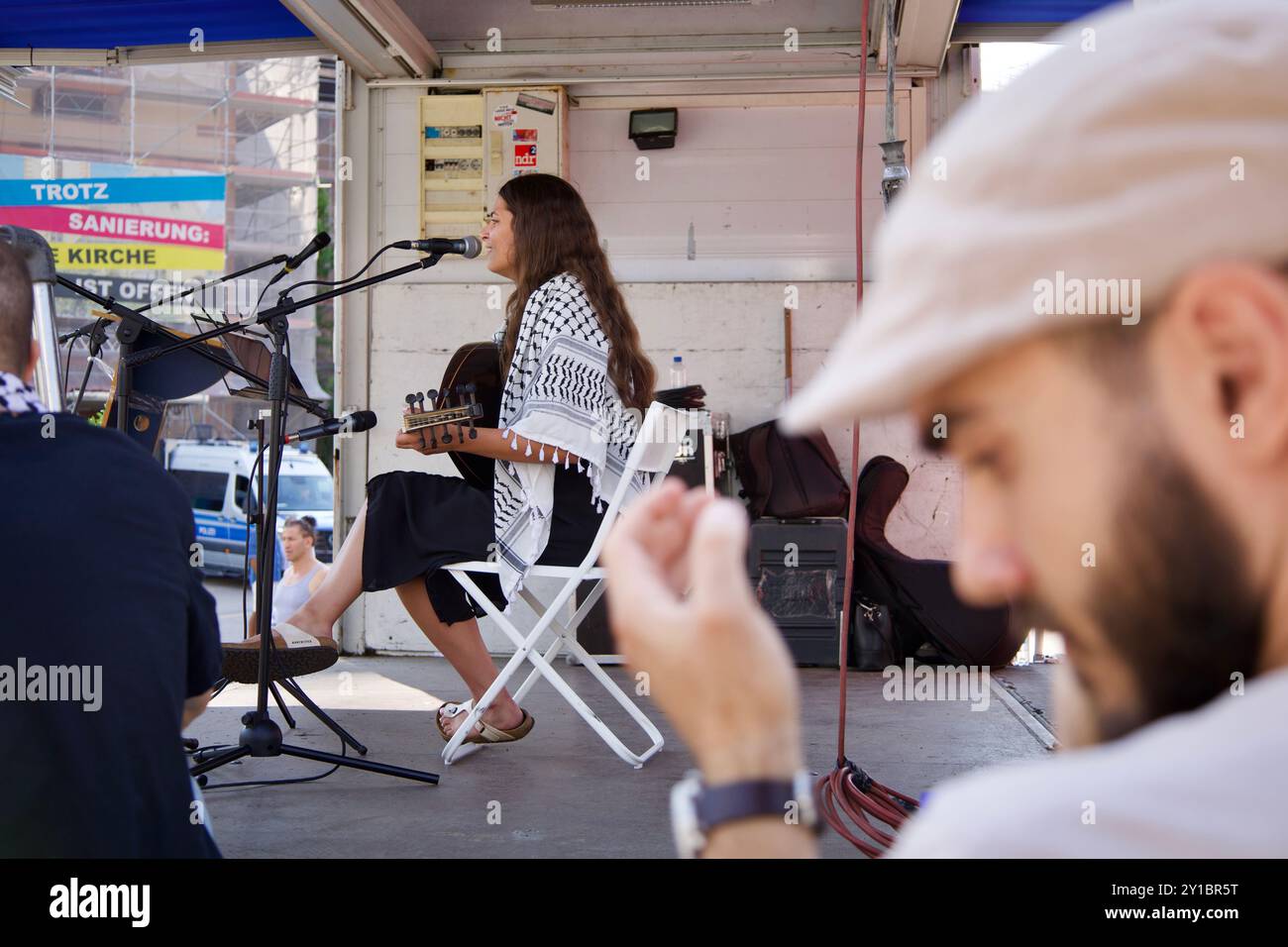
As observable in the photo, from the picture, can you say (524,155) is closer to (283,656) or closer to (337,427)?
(337,427)

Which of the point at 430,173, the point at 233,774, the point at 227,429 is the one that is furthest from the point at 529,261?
the point at 227,429

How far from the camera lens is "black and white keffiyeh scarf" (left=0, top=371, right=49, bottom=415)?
1.45m

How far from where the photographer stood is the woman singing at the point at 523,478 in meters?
3.62

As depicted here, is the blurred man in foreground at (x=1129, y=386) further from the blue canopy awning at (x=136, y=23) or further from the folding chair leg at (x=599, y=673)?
the blue canopy awning at (x=136, y=23)

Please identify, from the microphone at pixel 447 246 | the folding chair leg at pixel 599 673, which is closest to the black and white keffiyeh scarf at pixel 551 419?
the folding chair leg at pixel 599 673

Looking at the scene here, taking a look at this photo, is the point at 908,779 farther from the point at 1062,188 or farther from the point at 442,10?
the point at 442,10

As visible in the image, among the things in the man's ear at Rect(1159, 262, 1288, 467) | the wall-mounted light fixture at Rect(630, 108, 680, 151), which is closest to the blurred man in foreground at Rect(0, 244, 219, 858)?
the man's ear at Rect(1159, 262, 1288, 467)

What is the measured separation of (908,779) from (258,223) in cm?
2494

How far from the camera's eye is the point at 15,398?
1462 mm

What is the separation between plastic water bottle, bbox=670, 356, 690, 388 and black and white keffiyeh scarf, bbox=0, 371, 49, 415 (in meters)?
4.56

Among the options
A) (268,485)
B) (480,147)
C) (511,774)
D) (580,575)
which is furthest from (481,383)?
(480,147)

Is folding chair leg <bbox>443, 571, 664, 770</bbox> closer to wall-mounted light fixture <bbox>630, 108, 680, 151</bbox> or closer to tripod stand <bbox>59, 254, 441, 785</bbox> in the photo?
tripod stand <bbox>59, 254, 441, 785</bbox>

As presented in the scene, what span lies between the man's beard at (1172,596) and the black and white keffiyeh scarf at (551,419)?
307 centimetres
